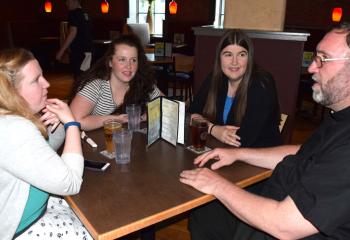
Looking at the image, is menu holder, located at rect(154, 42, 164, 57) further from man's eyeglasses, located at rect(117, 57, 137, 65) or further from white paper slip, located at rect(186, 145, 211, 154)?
white paper slip, located at rect(186, 145, 211, 154)

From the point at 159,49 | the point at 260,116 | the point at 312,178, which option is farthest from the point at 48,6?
the point at 312,178

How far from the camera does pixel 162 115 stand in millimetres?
1777

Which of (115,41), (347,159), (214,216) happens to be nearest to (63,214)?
(214,216)

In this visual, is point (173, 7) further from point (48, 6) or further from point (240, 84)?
point (240, 84)

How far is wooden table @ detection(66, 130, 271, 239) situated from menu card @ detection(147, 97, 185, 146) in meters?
0.07

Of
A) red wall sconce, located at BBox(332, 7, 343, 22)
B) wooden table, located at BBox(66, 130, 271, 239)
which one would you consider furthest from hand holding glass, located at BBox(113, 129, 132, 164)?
red wall sconce, located at BBox(332, 7, 343, 22)

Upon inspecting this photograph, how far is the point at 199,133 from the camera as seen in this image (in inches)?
66.2

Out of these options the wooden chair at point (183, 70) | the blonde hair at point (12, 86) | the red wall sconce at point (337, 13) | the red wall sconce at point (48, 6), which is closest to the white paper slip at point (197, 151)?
the blonde hair at point (12, 86)

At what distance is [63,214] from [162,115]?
2.17ft

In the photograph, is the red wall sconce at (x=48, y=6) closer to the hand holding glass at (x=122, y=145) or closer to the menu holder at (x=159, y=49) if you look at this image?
the menu holder at (x=159, y=49)

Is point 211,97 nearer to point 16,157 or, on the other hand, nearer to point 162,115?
point 162,115

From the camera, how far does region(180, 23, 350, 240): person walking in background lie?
1040 millimetres

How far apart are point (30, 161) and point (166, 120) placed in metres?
0.78

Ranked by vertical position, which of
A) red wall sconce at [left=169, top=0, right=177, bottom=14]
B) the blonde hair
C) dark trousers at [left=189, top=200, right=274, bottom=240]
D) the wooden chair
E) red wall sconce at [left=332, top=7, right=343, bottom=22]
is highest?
red wall sconce at [left=169, top=0, right=177, bottom=14]
